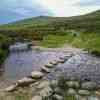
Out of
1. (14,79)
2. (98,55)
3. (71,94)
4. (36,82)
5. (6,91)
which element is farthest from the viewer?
(98,55)

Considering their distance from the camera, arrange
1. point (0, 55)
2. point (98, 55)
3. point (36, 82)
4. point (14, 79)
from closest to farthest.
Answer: point (36, 82)
point (14, 79)
point (0, 55)
point (98, 55)

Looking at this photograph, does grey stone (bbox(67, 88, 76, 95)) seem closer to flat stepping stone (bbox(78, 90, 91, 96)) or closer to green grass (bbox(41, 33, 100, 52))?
flat stepping stone (bbox(78, 90, 91, 96))

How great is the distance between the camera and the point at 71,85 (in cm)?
1845

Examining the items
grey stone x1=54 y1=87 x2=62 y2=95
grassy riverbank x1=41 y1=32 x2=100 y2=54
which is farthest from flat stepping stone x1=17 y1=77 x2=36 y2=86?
grassy riverbank x1=41 y1=32 x2=100 y2=54

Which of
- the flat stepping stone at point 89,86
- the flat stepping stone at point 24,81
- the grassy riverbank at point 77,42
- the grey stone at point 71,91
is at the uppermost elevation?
the grey stone at point 71,91

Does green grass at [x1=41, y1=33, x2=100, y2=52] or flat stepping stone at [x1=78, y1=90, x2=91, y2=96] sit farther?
green grass at [x1=41, y1=33, x2=100, y2=52]

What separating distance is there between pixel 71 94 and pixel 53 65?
43.3 feet

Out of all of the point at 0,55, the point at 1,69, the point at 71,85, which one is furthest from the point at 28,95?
the point at 0,55

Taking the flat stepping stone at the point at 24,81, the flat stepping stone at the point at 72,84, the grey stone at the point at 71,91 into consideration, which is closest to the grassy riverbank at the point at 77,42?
the flat stepping stone at the point at 24,81

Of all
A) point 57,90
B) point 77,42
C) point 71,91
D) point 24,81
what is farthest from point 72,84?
point 77,42

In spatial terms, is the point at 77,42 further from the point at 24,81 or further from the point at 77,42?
the point at 24,81

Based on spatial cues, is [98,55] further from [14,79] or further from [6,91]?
[6,91]

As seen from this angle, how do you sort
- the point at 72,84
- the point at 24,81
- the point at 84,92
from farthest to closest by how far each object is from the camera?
the point at 24,81 < the point at 72,84 < the point at 84,92

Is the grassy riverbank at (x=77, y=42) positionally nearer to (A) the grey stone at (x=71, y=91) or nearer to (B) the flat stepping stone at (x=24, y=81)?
(B) the flat stepping stone at (x=24, y=81)
